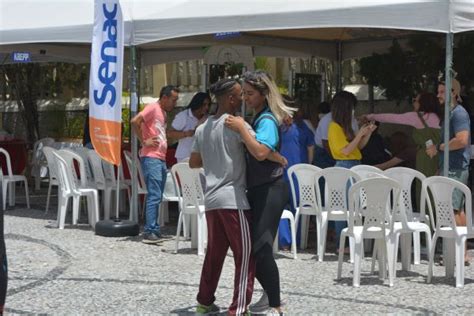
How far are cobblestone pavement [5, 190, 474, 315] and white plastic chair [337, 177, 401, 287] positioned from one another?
0.77 ft

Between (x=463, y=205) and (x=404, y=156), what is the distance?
2733mm

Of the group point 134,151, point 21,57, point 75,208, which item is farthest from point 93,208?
point 21,57

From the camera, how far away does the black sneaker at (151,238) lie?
384 inches

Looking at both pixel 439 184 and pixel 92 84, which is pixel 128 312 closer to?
pixel 439 184

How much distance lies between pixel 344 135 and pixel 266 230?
10.3 feet

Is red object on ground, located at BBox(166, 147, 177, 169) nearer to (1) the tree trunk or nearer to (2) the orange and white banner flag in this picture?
(2) the orange and white banner flag

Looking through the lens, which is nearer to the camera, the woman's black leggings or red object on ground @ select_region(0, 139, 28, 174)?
the woman's black leggings

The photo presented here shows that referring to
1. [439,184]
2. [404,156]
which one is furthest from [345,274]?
[404,156]

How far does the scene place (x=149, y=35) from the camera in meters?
10.0

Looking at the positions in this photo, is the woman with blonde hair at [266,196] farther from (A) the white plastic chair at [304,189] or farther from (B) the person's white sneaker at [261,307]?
(A) the white plastic chair at [304,189]

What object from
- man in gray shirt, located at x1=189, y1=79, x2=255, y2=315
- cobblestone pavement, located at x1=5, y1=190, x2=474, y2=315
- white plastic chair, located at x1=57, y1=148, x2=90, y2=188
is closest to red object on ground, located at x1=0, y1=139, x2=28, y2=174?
white plastic chair, located at x1=57, y1=148, x2=90, y2=188

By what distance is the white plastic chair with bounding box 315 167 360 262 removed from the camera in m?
8.57

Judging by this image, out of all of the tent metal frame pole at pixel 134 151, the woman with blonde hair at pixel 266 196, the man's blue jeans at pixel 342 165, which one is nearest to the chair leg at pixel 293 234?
the man's blue jeans at pixel 342 165

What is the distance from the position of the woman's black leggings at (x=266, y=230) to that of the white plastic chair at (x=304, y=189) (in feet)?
8.92
